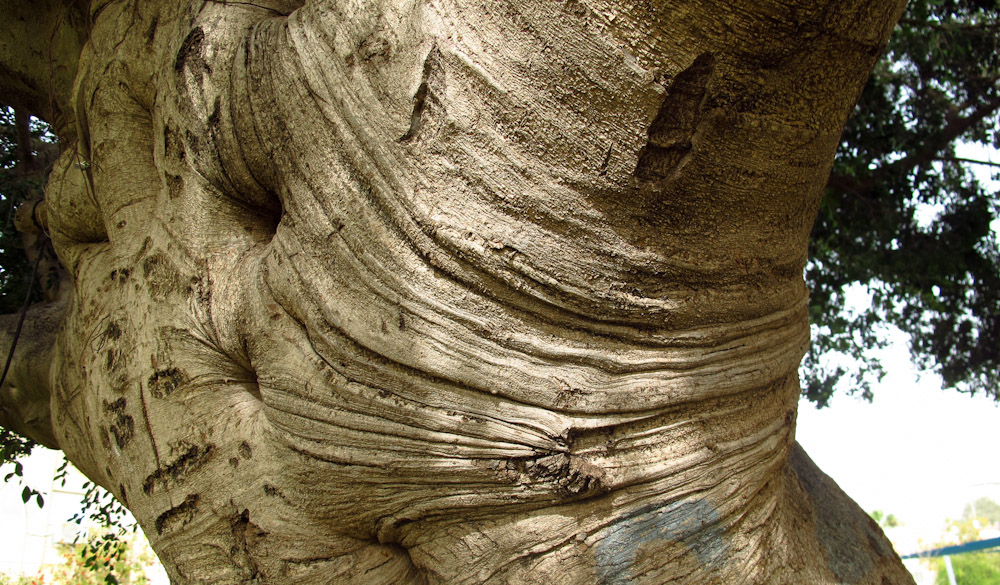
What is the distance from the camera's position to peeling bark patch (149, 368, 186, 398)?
187 centimetres

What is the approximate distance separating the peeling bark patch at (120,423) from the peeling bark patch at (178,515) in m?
0.23

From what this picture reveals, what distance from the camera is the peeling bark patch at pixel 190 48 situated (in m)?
1.92

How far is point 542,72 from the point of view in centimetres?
141

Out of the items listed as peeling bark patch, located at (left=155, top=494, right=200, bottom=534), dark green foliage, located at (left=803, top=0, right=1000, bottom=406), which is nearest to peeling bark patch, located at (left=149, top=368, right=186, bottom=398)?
peeling bark patch, located at (left=155, top=494, right=200, bottom=534)

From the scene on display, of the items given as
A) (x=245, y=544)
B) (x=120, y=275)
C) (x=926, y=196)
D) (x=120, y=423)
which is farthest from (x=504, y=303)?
(x=926, y=196)

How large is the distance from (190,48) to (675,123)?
1.34 metres

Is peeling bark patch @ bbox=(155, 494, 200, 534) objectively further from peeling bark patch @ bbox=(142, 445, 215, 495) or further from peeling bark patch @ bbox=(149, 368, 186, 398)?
peeling bark patch @ bbox=(149, 368, 186, 398)

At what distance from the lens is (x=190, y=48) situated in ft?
6.32

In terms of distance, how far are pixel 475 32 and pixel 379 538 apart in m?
1.18

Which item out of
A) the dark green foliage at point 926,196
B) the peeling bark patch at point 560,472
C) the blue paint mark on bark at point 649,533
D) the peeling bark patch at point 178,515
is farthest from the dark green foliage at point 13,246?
the dark green foliage at point 926,196

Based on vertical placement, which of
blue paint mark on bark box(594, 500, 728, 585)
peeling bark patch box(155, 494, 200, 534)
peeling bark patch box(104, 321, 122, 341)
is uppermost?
peeling bark patch box(104, 321, 122, 341)

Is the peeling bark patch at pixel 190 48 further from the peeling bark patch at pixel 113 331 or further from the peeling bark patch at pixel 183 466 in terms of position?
the peeling bark patch at pixel 183 466

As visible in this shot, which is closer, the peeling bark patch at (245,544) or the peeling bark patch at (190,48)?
the peeling bark patch at (245,544)

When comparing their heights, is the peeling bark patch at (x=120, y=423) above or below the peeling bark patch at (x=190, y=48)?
below
